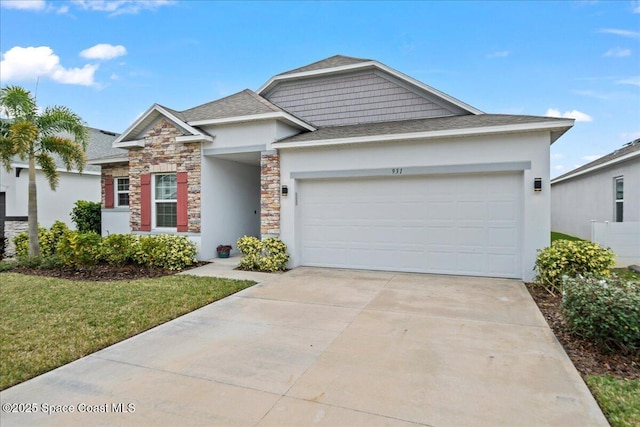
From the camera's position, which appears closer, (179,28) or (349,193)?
(349,193)

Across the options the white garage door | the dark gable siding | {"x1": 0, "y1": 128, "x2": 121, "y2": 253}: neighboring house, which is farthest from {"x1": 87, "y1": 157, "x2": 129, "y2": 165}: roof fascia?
the white garage door

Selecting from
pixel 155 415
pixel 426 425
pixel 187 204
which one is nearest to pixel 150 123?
pixel 187 204

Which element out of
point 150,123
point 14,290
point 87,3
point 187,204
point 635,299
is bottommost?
point 14,290

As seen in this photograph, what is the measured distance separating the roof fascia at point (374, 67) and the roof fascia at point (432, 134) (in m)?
3.22

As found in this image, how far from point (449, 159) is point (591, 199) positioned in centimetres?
1128

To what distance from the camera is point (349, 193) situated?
9609 mm

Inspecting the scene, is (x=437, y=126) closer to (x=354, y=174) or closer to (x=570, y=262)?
(x=354, y=174)

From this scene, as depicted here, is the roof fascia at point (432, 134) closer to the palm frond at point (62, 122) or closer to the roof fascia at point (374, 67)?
the roof fascia at point (374, 67)

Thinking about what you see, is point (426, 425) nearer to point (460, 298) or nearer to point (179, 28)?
point (460, 298)

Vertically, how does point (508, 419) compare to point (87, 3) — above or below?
below

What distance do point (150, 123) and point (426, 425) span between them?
1123 centimetres

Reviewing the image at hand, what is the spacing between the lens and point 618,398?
3225 mm

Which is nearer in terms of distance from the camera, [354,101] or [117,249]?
[117,249]

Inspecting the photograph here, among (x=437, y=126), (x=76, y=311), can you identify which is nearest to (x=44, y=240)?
(x=76, y=311)
